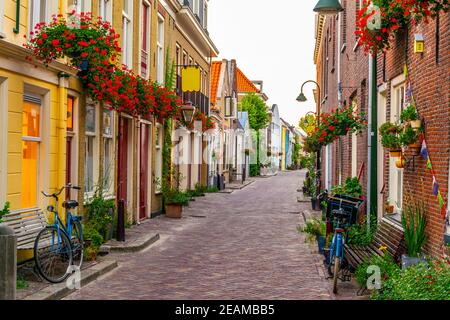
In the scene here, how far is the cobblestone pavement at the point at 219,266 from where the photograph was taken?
857 cm

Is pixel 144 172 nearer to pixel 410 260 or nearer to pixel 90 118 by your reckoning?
pixel 90 118

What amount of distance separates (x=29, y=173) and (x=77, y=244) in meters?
1.38

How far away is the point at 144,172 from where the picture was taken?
1800cm

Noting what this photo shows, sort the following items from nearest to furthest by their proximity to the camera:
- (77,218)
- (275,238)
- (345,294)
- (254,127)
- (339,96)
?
(345,294), (77,218), (275,238), (339,96), (254,127)

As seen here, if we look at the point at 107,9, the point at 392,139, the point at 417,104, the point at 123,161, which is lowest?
the point at 123,161

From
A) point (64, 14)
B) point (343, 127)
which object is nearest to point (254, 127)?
point (343, 127)


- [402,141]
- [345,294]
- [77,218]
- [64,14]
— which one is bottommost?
[345,294]

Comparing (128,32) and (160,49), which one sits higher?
(160,49)

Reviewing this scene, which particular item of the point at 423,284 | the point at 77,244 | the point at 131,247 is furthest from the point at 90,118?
the point at 423,284

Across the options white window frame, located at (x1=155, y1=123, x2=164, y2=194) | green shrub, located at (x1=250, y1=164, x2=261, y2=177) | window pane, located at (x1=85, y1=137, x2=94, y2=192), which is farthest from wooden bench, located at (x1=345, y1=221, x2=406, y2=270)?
green shrub, located at (x1=250, y1=164, x2=261, y2=177)

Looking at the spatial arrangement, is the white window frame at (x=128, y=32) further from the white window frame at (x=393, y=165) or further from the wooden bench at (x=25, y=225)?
the white window frame at (x=393, y=165)

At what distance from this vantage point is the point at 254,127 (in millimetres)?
56594
